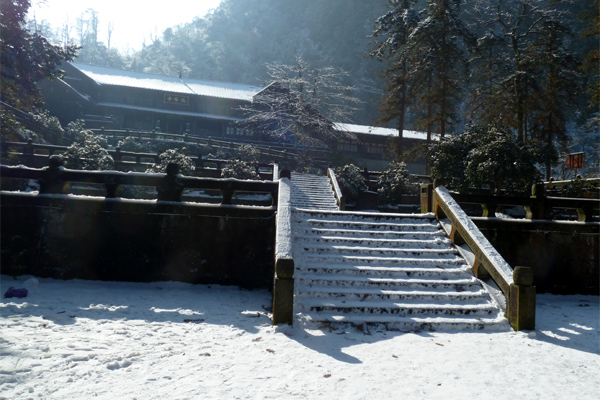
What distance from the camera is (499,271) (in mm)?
5934

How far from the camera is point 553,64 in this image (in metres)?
22.2

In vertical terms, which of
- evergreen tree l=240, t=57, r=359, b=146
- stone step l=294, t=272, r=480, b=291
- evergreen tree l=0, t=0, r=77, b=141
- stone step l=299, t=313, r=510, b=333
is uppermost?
evergreen tree l=240, t=57, r=359, b=146

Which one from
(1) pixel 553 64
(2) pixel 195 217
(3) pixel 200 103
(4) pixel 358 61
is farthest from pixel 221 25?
(2) pixel 195 217

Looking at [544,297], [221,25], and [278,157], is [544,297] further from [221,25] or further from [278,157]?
[221,25]

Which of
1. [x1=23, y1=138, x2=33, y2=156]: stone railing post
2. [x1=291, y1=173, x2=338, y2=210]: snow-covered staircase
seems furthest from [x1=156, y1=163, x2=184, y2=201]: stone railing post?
[x1=23, y1=138, x2=33, y2=156]: stone railing post

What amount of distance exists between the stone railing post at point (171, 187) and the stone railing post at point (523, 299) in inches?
243

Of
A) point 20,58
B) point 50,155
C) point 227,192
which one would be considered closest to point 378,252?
point 227,192

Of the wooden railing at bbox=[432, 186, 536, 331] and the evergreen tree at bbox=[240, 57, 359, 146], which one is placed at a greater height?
the evergreen tree at bbox=[240, 57, 359, 146]

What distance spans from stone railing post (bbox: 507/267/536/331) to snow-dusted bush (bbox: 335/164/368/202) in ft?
42.1

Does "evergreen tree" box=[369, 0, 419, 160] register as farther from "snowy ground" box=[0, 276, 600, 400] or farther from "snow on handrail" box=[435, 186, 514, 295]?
"snowy ground" box=[0, 276, 600, 400]

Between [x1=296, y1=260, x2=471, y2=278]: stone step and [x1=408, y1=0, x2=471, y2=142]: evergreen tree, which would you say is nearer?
[x1=296, y1=260, x2=471, y2=278]: stone step

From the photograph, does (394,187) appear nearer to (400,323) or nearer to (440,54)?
(440,54)

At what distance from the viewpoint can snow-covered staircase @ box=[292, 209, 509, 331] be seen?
567 centimetres

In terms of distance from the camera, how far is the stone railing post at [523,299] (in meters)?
5.46
